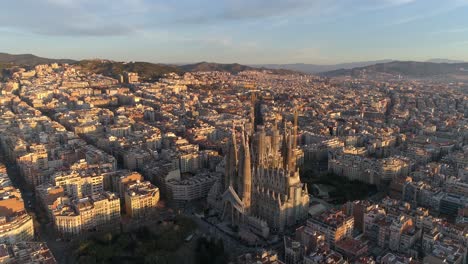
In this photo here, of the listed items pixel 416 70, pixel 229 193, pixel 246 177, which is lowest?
pixel 229 193

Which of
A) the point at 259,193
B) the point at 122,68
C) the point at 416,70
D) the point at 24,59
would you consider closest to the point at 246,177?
the point at 259,193

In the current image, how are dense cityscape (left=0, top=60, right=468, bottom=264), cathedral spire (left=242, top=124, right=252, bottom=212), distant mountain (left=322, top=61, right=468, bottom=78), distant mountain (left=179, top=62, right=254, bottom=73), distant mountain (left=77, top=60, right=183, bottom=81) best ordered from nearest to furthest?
dense cityscape (left=0, top=60, right=468, bottom=264) → cathedral spire (left=242, top=124, right=252, bottom=212) → distant mountain (left=77, top=60, right=183, bottom=81) → distant mountain (left=179, top=62, right=254, bottom=73) → distant mountain (left=322, top=61, right=468, bottom=78)

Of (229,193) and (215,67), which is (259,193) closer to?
(229,193)

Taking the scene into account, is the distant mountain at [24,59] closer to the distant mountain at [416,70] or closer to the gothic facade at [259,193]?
the gothic facade at [259,193]

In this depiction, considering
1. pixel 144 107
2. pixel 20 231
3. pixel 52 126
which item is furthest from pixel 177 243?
pixel 144 107

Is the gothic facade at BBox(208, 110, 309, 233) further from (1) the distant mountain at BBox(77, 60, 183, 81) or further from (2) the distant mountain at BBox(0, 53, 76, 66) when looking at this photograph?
(2) the distant mountain at BBox(0, 53, 76, 66)

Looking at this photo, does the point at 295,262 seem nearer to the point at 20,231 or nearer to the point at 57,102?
the point at 20,231

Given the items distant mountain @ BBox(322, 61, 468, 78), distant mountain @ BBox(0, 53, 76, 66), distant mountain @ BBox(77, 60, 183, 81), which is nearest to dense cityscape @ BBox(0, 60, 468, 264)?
distant mountain @ BBox(77, 60, 183, 81)

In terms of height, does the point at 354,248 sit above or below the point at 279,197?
below
